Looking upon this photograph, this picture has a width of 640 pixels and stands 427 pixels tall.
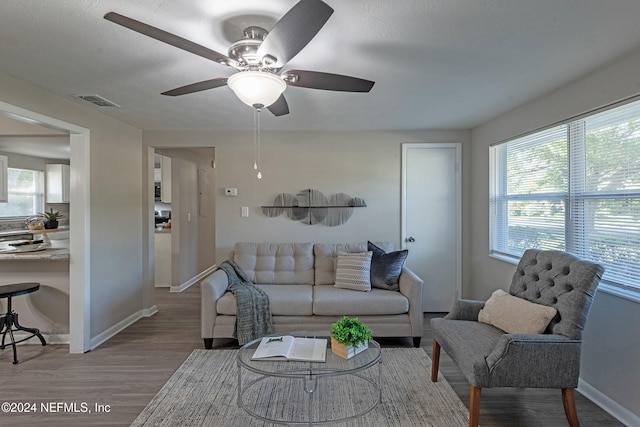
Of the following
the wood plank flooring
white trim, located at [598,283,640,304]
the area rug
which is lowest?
the wood plank flooring

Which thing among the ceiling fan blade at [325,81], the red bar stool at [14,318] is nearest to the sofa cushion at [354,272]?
the ceiling fan blade at [325,81]

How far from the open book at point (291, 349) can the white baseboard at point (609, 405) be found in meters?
1.94

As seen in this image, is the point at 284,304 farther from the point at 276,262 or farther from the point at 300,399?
the point at 300,399

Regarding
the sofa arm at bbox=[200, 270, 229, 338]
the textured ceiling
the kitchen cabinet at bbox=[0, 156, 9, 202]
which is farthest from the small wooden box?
the kitchen cabinet at bbox=[0, 156, 9, 202]

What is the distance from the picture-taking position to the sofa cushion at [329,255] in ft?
12.4

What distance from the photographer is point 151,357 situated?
3020 mm

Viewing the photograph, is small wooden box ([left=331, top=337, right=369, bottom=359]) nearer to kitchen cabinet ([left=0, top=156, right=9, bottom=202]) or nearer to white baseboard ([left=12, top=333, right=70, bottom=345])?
white baseboard ([left=12, top=333, right=70, bottom=345])

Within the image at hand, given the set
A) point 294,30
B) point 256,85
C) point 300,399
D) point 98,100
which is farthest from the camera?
point 98,100

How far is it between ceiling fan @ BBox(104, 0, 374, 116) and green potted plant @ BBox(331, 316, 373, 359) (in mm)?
1481

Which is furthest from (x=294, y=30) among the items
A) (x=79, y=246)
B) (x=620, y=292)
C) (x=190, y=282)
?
(x=190, y=282)

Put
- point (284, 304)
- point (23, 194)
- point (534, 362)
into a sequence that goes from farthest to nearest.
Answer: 1. point (23, 194)
2. point (284, 304)
3. point (534, 362)

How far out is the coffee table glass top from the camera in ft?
6.53

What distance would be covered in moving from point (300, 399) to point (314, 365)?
43cm

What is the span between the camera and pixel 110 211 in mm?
3533
